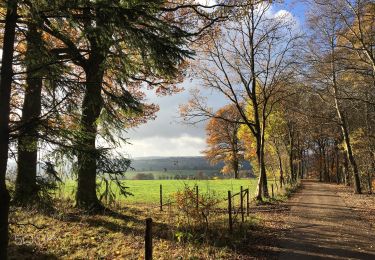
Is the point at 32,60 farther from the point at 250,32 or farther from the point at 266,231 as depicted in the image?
the point at 250,32

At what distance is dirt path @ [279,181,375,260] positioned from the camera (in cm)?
959

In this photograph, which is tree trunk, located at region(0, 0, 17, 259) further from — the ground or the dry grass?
the dry grass

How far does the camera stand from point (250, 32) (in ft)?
71.7

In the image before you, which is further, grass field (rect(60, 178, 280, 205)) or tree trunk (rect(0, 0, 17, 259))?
grass field (rect(60, 178, 280, 205))

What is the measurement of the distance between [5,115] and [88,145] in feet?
5.40

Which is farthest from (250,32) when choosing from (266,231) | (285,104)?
(266,231)

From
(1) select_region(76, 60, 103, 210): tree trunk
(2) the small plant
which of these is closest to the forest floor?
(2) the small plant

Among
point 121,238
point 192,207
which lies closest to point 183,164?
point 192,207

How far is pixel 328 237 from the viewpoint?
1169 centimetres

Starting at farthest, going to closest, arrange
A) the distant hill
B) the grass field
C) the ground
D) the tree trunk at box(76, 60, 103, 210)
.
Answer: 1. the grass field
2. the distant hill
3. the ground
4. the tree trunk at box(76, 60, 103, 210)

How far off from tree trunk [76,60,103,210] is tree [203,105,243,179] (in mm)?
46612

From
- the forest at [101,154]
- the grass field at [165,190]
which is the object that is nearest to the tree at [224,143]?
the grass field at [165,190]

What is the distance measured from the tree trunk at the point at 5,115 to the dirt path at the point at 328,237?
6.39 metres

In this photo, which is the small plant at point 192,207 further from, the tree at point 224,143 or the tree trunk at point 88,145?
the tree at point 224,143
